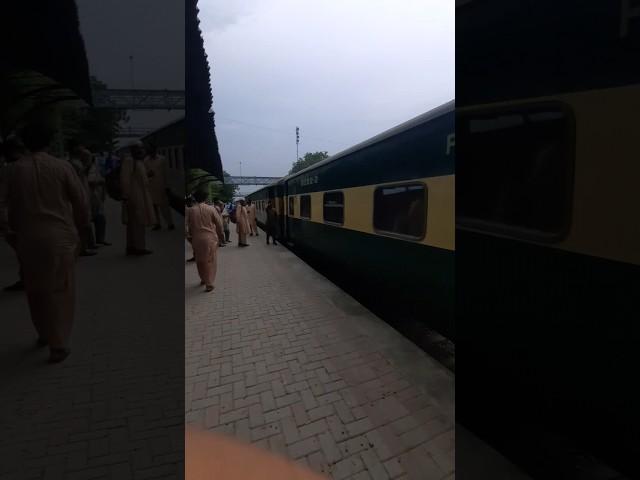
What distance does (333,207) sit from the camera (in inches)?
226

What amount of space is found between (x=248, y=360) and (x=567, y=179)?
111 inches

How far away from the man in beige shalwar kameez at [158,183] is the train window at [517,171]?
182cm

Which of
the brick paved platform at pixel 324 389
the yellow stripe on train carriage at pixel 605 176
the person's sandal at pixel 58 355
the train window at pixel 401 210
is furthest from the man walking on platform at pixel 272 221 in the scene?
→ the person's sandal at pixel 58 355

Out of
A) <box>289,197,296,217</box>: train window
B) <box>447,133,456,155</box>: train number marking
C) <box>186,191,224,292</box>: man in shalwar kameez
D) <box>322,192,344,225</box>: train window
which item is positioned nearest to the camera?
<box>447,133,456,155</box>: train number marking

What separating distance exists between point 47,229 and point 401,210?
3.07 metres

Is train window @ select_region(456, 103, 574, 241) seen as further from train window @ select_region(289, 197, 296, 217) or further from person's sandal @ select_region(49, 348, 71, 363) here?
train window @ select_region(289, 197, 296, 217)

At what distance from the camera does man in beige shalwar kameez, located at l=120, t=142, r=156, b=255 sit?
1.04 metres

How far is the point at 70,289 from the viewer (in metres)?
1.00

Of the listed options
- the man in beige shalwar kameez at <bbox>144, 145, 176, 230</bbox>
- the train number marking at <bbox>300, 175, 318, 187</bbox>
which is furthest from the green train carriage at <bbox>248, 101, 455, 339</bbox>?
the man in beige shalwar kameez at <bbox>144, 145, 176, 230</bbox>

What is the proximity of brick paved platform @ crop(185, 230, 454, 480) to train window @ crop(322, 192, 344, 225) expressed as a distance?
4.55ft

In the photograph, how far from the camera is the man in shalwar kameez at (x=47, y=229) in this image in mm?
912

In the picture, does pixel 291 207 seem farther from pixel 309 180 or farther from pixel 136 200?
pixel 136 200

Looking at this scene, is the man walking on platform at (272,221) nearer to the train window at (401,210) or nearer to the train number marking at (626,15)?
the train window at (401,210)

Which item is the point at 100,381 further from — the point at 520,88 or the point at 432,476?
the point at 520,88
